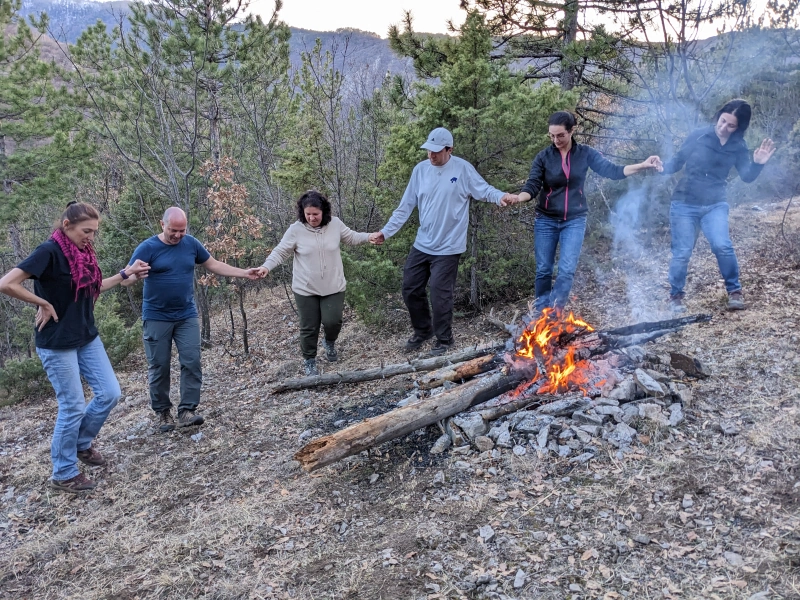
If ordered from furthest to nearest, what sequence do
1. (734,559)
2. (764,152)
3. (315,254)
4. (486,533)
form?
1. (315,254)
2. (764,152)
3. (486,533)
4. (734,559)

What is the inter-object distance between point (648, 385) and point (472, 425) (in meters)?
1.42

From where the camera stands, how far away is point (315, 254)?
19.6 feet

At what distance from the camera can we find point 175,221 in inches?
188

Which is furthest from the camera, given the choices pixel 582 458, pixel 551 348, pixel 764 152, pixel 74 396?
pixel 764 152

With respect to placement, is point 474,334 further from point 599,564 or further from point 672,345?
point 599,564

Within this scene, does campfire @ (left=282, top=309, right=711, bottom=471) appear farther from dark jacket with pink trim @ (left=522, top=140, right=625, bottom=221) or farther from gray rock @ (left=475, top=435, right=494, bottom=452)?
dark jacket with pink trim @ (left=522, top=140, right=625, bottom=221)

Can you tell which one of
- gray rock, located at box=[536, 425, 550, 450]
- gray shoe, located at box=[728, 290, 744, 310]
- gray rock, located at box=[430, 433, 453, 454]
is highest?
gray shoe, located at box=[728, 290, 744, 310]

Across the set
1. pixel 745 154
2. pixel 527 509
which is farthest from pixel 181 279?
pixel 745 154

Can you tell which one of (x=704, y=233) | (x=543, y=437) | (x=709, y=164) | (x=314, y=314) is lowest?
(x=543, y=437)

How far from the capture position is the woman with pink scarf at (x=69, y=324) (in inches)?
154

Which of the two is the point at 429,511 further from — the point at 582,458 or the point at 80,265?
the point at 80,265

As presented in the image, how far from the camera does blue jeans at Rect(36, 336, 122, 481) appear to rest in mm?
4066

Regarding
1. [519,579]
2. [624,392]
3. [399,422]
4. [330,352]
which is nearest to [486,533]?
[519,579]

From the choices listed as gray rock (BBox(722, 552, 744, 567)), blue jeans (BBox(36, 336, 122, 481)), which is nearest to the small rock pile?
gray rock (BBox(722, 552, 744, 567))
